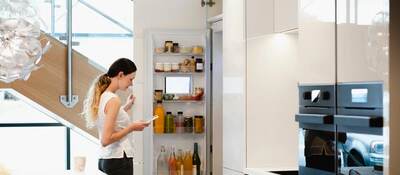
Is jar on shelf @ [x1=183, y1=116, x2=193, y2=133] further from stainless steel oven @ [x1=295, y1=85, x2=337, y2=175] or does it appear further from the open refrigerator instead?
stainless steel oven @ [x1=295, y1=85, x2=337, y2=175]

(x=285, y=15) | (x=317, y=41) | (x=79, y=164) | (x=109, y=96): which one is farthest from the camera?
(x=285, y=15)

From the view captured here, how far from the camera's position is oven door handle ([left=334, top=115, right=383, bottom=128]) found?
3004 mm

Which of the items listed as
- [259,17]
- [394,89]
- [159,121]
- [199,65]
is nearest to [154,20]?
[199,65]

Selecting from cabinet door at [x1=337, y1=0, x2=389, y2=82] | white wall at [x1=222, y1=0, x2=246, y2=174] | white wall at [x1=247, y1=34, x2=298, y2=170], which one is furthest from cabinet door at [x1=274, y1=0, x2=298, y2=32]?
cabinet door at [x1=337, y1=0, x2=389, y2=82]

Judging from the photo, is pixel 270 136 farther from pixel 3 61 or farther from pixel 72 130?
pixel 72 130

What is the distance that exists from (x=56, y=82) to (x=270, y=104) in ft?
7.57

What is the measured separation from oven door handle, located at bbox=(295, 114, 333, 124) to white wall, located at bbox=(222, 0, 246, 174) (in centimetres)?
125

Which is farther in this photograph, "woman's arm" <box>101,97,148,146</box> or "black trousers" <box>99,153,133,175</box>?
"black trousers" <box>99,153,133,175</box>

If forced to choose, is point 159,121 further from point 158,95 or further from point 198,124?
point 198,124

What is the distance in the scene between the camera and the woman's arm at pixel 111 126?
172 inches

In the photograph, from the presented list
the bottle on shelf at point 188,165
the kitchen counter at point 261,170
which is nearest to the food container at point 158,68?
the bottle on shelf at point 188,165

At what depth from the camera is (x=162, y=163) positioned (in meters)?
6.35

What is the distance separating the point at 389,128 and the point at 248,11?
88.0 inches

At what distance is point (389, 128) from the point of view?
2941mm
